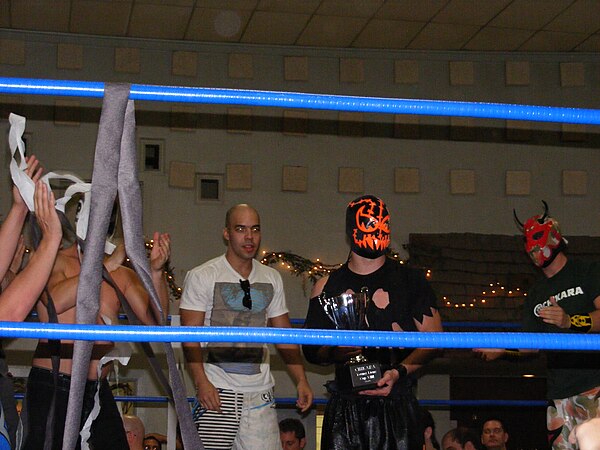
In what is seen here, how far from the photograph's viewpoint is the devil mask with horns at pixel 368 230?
3.57 m

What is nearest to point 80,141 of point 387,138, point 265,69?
point 265,69

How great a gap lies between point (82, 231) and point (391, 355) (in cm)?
134

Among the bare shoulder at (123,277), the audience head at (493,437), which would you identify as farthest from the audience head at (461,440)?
the bare shoulder at (123,277)

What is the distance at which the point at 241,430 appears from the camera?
4.49 meters

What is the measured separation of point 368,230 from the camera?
3592 millimetres

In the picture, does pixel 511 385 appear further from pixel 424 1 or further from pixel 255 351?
pixel 255 351

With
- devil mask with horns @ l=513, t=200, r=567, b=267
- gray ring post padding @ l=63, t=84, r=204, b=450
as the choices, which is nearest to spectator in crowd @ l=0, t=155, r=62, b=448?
gray ring post padding @ l=63, t=84, r=204, b=450

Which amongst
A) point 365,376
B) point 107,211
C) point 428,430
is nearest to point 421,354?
point 365,376

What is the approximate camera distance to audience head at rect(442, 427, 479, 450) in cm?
541

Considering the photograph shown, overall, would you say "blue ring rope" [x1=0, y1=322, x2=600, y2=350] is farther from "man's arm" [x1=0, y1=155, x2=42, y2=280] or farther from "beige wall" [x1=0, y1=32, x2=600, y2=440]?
"beige wall" [x1=0, y1=32, x2=600, y2=440]

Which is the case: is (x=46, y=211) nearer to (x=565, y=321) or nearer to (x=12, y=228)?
(x=12, y=228)

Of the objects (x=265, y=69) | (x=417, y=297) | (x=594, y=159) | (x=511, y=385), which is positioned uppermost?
(x=265, y=69)

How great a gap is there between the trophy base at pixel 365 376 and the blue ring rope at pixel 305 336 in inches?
52.5

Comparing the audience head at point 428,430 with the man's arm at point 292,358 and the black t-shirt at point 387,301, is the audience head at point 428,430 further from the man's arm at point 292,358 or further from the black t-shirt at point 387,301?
the black t-shirt at point 387,301
